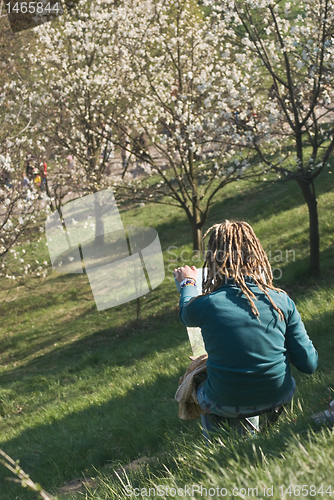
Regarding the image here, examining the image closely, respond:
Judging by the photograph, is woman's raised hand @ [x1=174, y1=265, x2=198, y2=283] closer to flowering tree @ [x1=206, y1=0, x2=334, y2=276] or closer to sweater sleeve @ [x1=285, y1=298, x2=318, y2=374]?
sweater sleeve @ [x1=285, y1=298, x2=318, y2=374]

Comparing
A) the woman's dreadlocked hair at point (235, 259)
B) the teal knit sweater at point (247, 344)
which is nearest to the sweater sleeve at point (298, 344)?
the teal knit sweater at point (247, 344)

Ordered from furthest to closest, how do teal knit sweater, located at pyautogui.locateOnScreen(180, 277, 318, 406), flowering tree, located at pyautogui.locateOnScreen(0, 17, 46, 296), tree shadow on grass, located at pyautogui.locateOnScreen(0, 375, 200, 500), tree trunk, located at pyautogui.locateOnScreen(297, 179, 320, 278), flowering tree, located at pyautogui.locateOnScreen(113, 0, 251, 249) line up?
flowering tree, located at pyautogui.locateOnScreen(113, 0, 251, 249) → tree trunk, located at pyautogui.locateOnScreen(297, 179, 320, 278) → flowering tree, located at pyautogui.locateOnScreen(0, 17, 46, 296) → tree shadow on grass, located at pyautogui.locateOnScreen(0, 375, 200, 500) → teal knit sweater, located at pyautogui.locateOnScreen(180, 277, 318, 406)

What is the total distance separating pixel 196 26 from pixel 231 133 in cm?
297

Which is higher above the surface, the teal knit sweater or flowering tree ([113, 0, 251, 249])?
flowering tree ([113, 0, 251, 249])

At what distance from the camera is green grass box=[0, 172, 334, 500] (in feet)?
7.77

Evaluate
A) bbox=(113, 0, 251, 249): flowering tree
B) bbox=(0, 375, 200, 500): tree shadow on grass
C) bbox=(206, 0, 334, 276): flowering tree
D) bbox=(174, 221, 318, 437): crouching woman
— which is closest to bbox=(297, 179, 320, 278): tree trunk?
bbox=(206, 0, 334, 276): flowering tree

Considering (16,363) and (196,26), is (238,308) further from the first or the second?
(196,26)

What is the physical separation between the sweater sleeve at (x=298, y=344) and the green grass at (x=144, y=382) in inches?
12.2

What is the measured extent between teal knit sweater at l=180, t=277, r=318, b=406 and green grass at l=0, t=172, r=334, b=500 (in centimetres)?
24

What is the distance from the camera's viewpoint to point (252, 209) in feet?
49.3

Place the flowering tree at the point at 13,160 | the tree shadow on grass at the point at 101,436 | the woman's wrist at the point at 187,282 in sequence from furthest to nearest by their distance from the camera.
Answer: the flowering tree at the point at 13,160 → the tree shadow on grass at the point at 101,436 → the woman's wrist at the point at 187,282

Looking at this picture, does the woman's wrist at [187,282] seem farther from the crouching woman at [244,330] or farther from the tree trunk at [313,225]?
the tree trunk at [313,225]

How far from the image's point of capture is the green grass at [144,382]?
2.37 meters

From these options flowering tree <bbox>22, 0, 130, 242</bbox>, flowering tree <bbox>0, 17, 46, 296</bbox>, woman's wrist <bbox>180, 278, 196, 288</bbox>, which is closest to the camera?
woman's wrist <bbox>180, 278, 196, 288</bbox>
